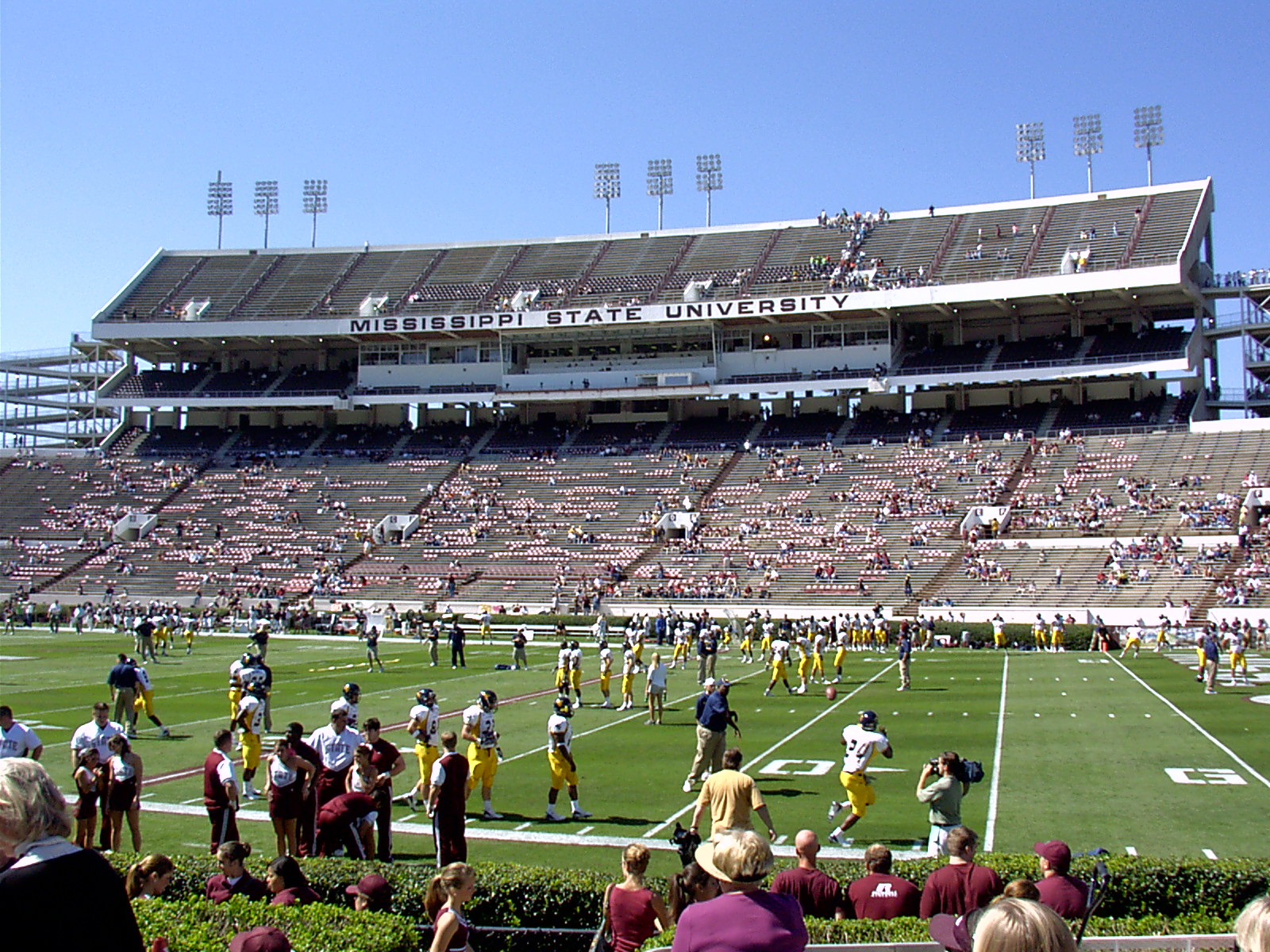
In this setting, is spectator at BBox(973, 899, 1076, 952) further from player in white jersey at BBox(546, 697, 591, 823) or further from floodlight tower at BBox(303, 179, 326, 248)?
floodlight tower at BBox(303, 179, 326, 248)

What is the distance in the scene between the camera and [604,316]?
67562 millimetres

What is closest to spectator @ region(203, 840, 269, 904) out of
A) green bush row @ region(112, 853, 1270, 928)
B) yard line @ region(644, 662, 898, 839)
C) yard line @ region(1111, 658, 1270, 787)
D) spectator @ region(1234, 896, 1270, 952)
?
green bush row @ region(112, 853, 1270, 928)

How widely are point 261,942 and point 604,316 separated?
207 ft

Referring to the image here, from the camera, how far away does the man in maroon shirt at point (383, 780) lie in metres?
11.5

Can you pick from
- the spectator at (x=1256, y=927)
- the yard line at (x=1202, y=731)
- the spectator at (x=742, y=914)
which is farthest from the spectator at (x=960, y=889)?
the yard line at (x=1202, y=731)

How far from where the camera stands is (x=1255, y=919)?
326 cm

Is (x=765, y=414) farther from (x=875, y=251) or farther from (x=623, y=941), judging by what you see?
(x=623, y=941)

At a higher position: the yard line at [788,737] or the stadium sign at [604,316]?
the stadium sign at [604,316]

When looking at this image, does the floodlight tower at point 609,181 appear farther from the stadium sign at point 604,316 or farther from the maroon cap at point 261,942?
the maroon cap at point 261,942

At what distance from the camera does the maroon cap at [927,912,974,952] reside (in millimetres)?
5223

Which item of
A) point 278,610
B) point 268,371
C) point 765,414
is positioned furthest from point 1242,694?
point 268,371

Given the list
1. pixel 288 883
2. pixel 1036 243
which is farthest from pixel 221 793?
pixel 1036 243

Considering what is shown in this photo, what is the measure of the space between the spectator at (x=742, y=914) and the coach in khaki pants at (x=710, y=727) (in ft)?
34.2

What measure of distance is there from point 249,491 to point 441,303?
16.7 metres
